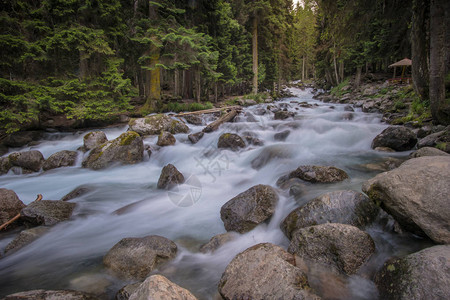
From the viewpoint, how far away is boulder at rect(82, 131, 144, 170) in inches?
299

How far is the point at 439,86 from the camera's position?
6.63 m

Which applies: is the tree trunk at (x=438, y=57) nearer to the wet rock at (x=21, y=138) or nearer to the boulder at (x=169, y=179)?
the boulder at (x=169, y=179)

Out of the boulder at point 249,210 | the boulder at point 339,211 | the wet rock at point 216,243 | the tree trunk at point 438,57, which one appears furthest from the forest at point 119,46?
the wet rock at point 216,243

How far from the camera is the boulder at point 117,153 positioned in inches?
299

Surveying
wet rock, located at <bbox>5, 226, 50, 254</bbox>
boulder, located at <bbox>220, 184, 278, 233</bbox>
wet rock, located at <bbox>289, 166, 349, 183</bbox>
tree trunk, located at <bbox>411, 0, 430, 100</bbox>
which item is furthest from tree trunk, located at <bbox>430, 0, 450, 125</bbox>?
wet rock, located at <bbox>5, 226, 50, 254</bbox>

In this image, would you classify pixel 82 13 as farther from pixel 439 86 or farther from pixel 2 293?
pixel 439 86

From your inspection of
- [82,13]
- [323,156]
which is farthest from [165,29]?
[323,156]

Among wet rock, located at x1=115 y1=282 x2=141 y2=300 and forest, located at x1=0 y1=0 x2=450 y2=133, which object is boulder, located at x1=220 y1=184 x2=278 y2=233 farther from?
forest, located at x1=0 y1=0 x2=450 y2=133

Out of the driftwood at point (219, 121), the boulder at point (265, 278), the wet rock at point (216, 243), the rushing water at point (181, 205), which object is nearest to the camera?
the boulder at point (265, 278)

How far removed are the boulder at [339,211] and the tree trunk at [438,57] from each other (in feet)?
21.0

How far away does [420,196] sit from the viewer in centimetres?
235

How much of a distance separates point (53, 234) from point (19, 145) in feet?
28.8

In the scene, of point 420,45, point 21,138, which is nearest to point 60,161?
point 21,138

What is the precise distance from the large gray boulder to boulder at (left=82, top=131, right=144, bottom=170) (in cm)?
742
